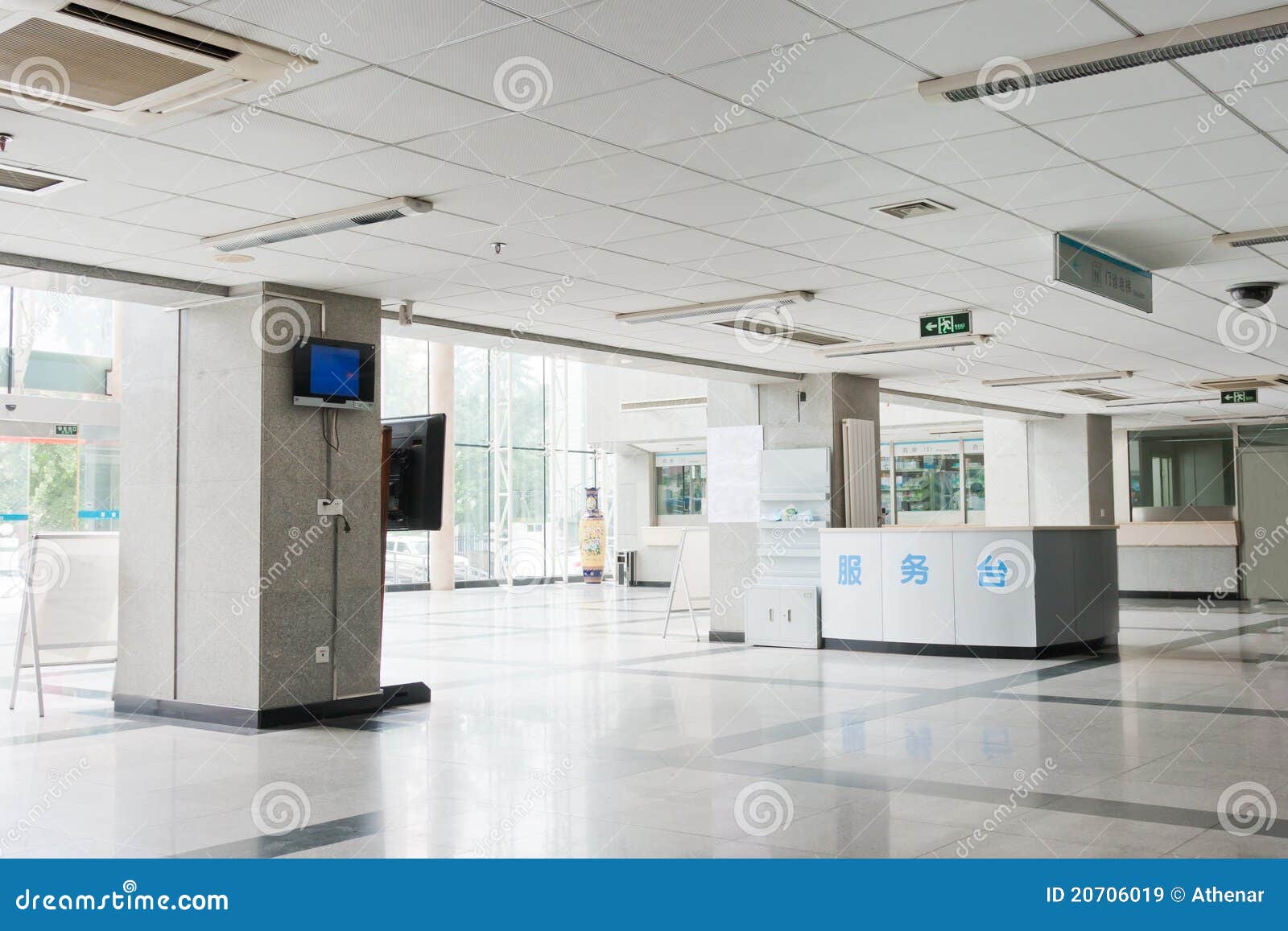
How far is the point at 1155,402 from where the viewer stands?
16.4 m

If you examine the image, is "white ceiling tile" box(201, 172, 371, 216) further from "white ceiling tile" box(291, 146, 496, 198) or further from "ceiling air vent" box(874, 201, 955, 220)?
"ceiling air vent" box(874, 201, 955, 220)

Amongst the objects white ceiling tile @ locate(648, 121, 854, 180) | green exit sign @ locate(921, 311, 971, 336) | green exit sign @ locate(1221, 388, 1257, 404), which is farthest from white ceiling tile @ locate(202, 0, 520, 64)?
green exit sign @ locate(1221, 388, 1257, 404)

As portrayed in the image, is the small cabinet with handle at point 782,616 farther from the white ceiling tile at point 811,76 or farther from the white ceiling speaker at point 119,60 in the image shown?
the white ceiling speaker at point 119,60

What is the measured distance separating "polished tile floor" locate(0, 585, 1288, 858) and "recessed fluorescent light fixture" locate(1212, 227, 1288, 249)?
284 centimetres

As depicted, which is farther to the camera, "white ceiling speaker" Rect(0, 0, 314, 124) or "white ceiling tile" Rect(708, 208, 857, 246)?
"white ceiling tile" Rect(708, 208, 857, 246)

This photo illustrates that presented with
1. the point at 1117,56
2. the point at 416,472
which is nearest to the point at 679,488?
the point at 416,472

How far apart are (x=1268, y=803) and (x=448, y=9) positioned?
4.48m

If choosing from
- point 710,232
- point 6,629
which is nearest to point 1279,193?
point 710,232

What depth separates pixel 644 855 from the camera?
4223mm

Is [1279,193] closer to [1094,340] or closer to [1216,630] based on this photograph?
[1094,340]

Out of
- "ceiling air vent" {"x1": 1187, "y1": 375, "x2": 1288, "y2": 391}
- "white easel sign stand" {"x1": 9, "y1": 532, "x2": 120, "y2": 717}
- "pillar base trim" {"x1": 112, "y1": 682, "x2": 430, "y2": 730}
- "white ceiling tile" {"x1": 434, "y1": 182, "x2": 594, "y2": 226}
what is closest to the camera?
"white ceiling tile" {"x1": 434, "y1": 182, "x2": 594, "y2": 226}

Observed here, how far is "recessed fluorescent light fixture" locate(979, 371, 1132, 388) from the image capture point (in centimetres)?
1345

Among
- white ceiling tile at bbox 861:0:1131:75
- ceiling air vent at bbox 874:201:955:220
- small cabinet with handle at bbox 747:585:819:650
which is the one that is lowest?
small cabinet with handle at bbox 747:585:819:650

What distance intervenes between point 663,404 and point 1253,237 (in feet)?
51.3
